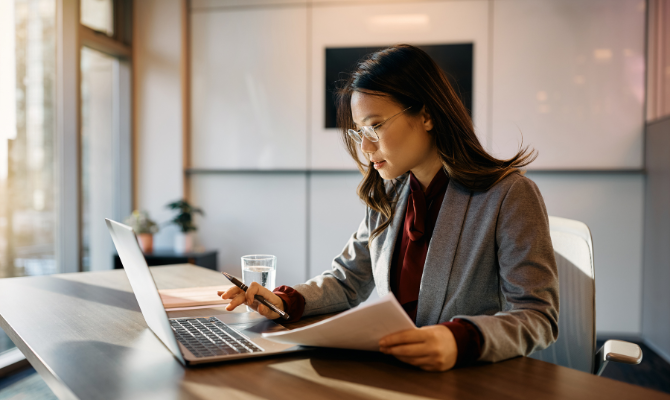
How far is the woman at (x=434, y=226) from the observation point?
984mm

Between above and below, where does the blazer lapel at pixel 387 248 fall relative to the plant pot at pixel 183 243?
above

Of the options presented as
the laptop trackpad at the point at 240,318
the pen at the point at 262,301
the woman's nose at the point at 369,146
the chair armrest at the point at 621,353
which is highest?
the woman's nose at the point at 369,146

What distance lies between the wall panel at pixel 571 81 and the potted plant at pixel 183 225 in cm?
216

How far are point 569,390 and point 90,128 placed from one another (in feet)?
11.4

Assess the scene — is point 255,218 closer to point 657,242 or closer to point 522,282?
point 657,242

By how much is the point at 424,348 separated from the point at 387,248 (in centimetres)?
50

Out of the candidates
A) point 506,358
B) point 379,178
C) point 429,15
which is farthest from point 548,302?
point 429,15

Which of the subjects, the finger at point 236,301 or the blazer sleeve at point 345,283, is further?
the blazer sleeve at point 345,283

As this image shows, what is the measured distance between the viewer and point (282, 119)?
3633 millimetres

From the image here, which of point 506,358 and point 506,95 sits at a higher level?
point 506,95

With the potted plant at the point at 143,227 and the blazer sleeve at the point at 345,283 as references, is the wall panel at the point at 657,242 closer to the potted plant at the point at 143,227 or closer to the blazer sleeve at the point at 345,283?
the blazer sleeve at the point at 345,283

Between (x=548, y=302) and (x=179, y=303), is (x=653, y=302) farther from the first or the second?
(x=179, y=303)

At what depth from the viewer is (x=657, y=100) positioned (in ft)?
10.4

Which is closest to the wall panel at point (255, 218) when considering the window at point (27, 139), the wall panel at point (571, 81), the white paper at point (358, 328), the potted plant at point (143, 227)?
the potted plant at point (143, 227)
